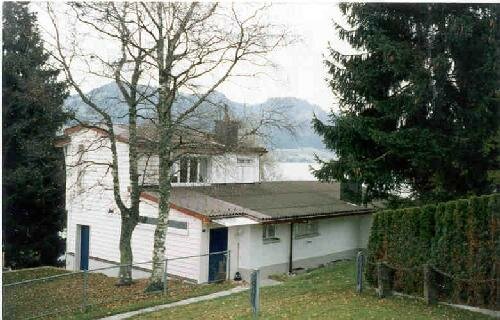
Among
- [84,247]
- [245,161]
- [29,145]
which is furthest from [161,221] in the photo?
[29,145]

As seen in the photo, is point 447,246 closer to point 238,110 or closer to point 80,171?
point 238,110

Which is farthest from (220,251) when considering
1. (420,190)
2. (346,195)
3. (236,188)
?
(420,190)

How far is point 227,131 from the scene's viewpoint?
6941 mm

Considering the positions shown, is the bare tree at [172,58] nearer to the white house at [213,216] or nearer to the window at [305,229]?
the white house at [213,216]

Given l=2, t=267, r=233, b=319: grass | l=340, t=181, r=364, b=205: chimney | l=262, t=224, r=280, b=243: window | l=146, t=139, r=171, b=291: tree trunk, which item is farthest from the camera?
l=262, t=224, r=280, b=243: window

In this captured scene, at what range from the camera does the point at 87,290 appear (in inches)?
253

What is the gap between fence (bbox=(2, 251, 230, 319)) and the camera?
560cm

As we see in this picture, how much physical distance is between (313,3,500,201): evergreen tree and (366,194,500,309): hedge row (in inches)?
12.5

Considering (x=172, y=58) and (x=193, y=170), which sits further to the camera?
(x=193, y=170)

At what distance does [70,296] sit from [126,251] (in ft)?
4.14

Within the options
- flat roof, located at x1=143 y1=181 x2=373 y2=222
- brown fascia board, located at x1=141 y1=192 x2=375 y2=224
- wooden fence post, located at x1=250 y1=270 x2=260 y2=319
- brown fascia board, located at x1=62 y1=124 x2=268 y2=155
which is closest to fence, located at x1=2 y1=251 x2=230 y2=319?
brown fascia board, located at x1=141 y1=192 x2=375 y2=224

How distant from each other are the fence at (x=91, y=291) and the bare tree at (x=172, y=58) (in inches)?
9.5

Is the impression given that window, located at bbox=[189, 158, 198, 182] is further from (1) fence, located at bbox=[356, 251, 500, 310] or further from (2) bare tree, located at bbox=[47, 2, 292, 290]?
(1) fence, located at bbox=[356, 251, 500, 310]

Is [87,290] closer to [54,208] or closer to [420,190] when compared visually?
[54,208]
